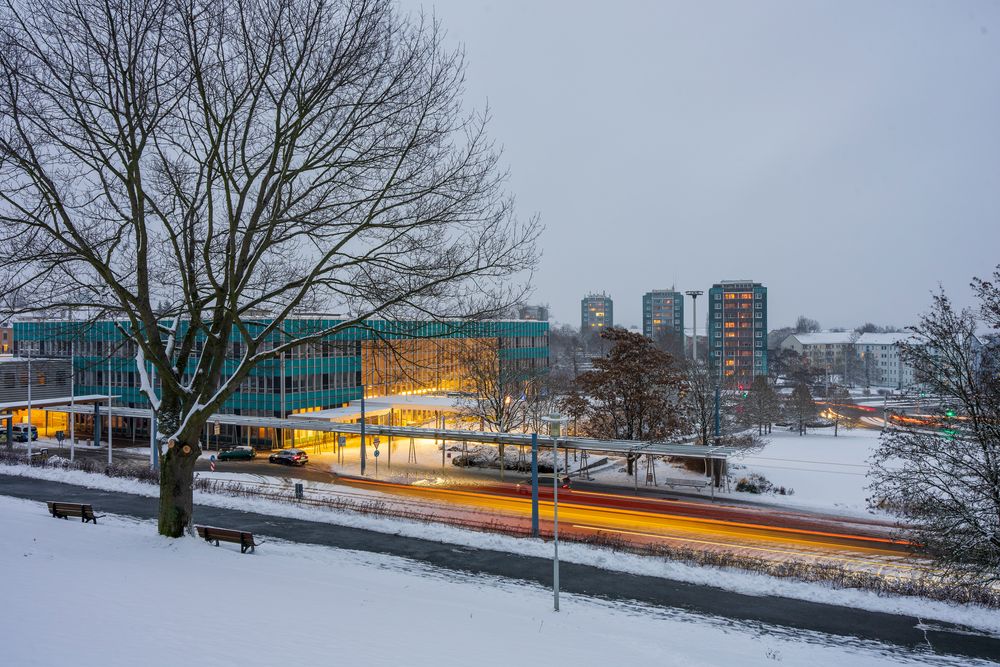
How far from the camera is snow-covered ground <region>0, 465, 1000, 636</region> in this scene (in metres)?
14.3

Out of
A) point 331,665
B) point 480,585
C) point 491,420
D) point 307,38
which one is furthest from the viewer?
point 491,420

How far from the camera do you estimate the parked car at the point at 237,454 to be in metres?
42.1

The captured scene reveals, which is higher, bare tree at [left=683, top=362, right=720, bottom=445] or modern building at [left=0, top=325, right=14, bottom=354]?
modern building at [left=0, top=325, right=14, bottom=354]

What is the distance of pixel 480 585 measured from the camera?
47.2 feet

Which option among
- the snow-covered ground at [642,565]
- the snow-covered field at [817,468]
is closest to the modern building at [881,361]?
the snow-covered field at [817,468]

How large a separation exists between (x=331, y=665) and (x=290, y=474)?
30390 millimetres

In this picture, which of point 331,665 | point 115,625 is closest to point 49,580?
point 115,625

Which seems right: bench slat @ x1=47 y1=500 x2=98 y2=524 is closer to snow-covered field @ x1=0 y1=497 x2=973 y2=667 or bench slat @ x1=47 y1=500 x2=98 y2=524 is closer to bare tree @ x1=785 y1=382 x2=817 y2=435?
snow-covered field @ x1=0 y1=497 x2=973 y2=667

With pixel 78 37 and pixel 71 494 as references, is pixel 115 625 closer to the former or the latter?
pixel 78 37

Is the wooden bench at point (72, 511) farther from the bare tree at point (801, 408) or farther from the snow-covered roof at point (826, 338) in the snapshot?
the snow-covered roof at point (826, 338)

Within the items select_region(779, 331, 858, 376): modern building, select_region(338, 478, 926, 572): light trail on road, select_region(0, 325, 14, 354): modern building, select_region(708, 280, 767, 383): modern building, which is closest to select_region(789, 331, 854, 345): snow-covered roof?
select_region(779, 331, 858, 376): modern building

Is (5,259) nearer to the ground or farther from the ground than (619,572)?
farther from the ground

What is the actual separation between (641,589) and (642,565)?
1894mm

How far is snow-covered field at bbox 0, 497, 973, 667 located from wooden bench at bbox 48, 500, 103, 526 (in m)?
2.39
